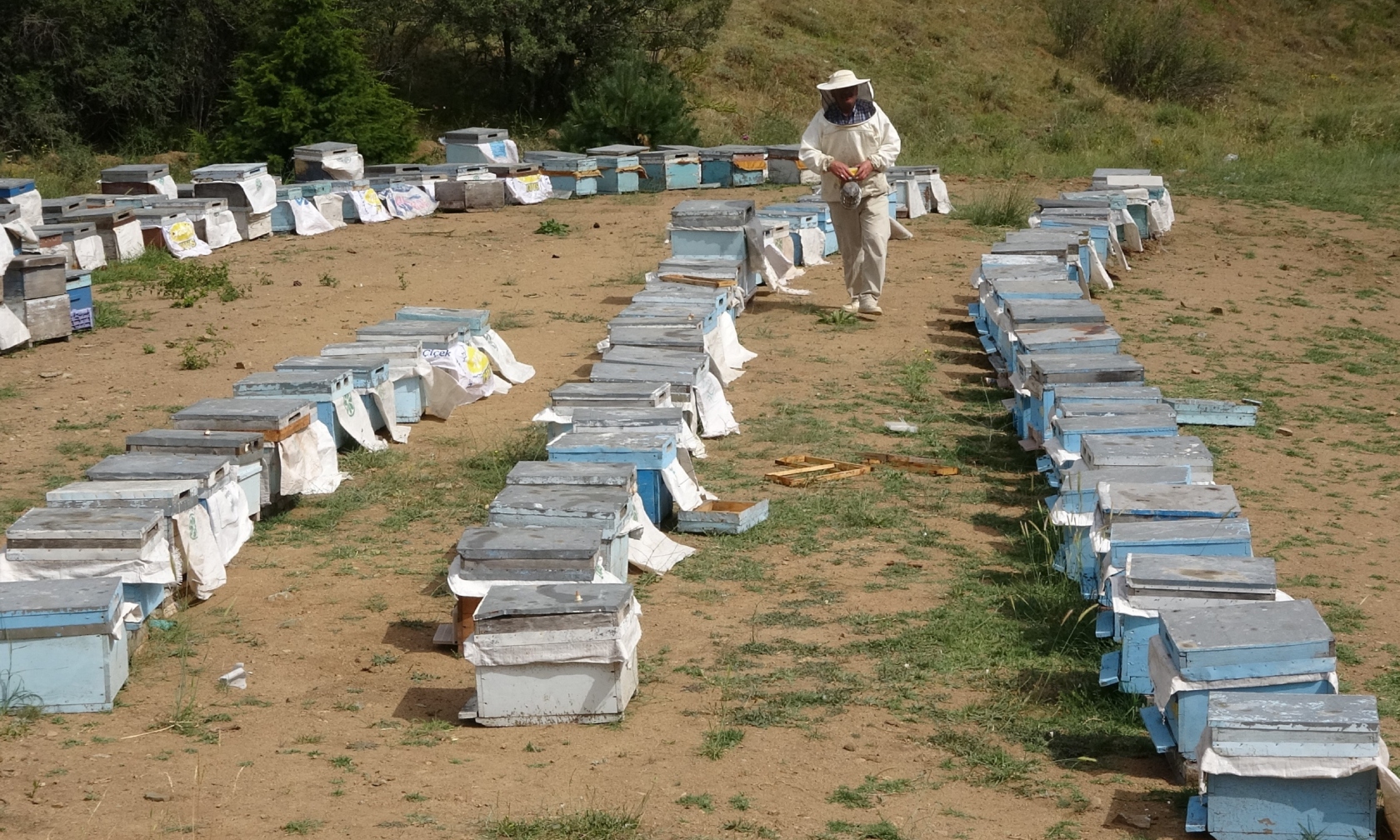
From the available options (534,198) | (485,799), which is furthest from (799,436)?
(534,198)

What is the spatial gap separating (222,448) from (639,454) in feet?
6.12

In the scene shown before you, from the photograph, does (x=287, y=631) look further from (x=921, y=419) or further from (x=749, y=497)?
(x=921, y=419)

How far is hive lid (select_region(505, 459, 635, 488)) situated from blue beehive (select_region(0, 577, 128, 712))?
1.75 m

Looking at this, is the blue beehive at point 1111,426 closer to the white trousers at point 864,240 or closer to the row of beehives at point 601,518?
the row of beehives at point 601,518

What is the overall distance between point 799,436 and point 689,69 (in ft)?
55.7

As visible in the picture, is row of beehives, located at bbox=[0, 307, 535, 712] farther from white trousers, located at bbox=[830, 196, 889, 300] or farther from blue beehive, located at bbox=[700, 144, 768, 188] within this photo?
blue beehive, located at bbox=[700, 144, 768, 188]

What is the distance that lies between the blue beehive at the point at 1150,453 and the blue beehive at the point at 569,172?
456 inches

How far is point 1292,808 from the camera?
12.7 feet

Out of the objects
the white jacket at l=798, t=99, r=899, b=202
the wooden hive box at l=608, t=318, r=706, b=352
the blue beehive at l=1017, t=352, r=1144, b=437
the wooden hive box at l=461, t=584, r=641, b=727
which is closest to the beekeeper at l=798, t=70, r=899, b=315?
the white jacket at l=798, t=99, r=899, b=202

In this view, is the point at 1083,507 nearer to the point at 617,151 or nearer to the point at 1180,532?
the point at 1180,532

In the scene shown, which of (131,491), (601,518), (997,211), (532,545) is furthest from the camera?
(997,211)

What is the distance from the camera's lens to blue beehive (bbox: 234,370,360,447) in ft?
24.3

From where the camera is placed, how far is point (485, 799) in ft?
13.7

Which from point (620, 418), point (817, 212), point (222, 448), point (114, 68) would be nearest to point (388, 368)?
point (222, 448)
